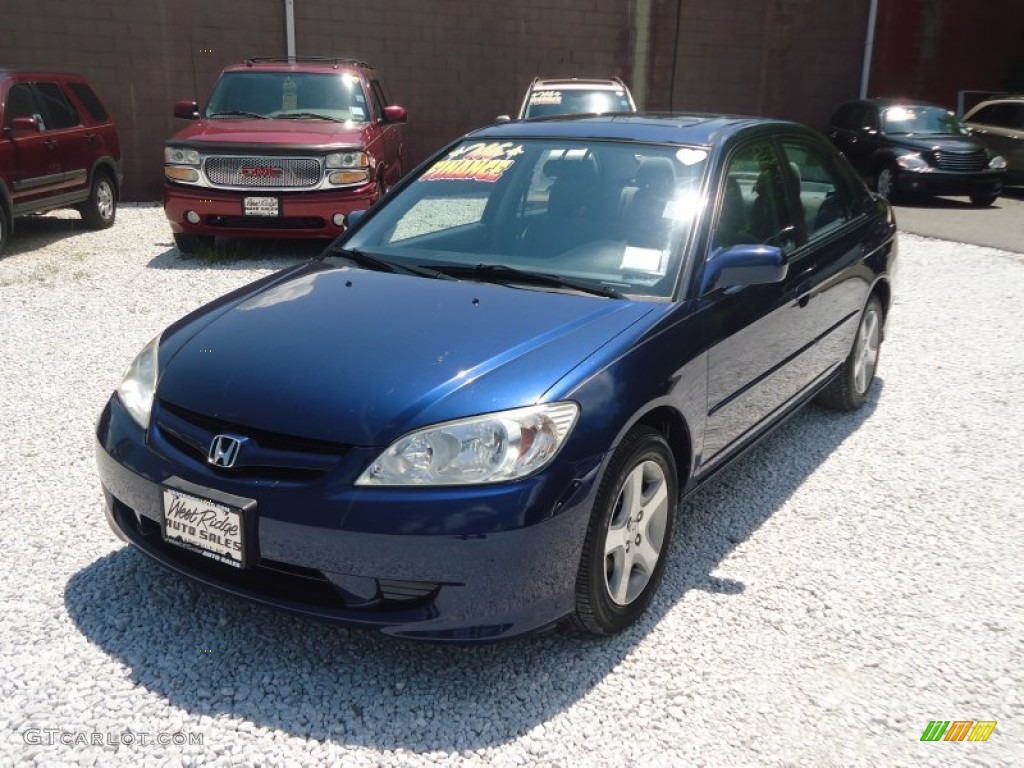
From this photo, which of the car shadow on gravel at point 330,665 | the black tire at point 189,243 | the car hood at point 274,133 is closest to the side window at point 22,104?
the car hood at point 274,133

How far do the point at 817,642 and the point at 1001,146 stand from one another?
15.0 m

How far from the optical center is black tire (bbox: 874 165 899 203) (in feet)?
46.0

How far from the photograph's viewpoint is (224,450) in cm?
264

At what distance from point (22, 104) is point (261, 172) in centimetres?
269

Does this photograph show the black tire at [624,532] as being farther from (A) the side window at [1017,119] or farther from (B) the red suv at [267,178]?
(A) the side window at [1017,119]

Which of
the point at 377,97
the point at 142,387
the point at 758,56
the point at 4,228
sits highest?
the point at 758,56

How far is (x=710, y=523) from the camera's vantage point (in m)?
3.87

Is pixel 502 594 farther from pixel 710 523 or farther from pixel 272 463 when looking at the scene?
pixel 710 523

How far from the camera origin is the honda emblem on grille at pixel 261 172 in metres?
8.37

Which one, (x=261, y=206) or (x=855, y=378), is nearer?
(x=855, y=378)

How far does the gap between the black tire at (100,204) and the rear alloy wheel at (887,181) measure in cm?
1066

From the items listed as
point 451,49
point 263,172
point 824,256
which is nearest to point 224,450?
point 824,256

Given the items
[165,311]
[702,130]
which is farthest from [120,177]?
[702,130]

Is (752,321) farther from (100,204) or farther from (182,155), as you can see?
(100,204)
